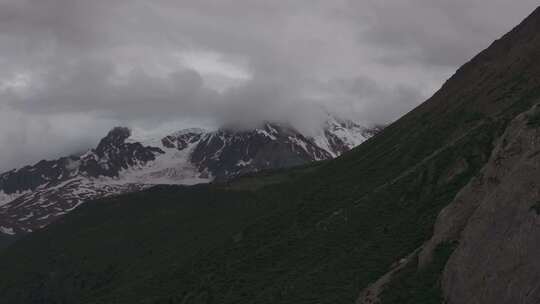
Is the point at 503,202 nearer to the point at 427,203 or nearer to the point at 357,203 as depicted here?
the point at 427,203

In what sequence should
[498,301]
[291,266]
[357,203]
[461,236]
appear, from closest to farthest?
1. [498,301]
2. [461,236]
3. [291,266]
4. [357,203]

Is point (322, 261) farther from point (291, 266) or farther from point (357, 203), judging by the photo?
point (357, 203)

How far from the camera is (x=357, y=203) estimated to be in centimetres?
18912

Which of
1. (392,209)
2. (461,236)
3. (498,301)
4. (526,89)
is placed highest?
(526,89)

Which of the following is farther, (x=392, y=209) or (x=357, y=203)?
(x=357, y=203)

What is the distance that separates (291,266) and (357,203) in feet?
79.7

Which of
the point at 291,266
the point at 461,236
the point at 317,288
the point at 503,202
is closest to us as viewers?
the point at 503,202

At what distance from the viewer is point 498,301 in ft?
279

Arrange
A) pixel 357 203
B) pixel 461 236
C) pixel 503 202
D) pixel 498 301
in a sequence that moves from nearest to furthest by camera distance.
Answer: pixel 498 301 < pixel 503 202 < pixel 461 236 < pixel 357 203

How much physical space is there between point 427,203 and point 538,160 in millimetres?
55874

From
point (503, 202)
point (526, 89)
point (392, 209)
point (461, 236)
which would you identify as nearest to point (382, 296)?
point (461, 236)

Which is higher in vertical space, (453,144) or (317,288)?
(453,144)

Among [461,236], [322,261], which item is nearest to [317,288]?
[322,261]

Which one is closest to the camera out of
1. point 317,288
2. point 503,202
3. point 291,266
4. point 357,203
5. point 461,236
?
point 503,202
